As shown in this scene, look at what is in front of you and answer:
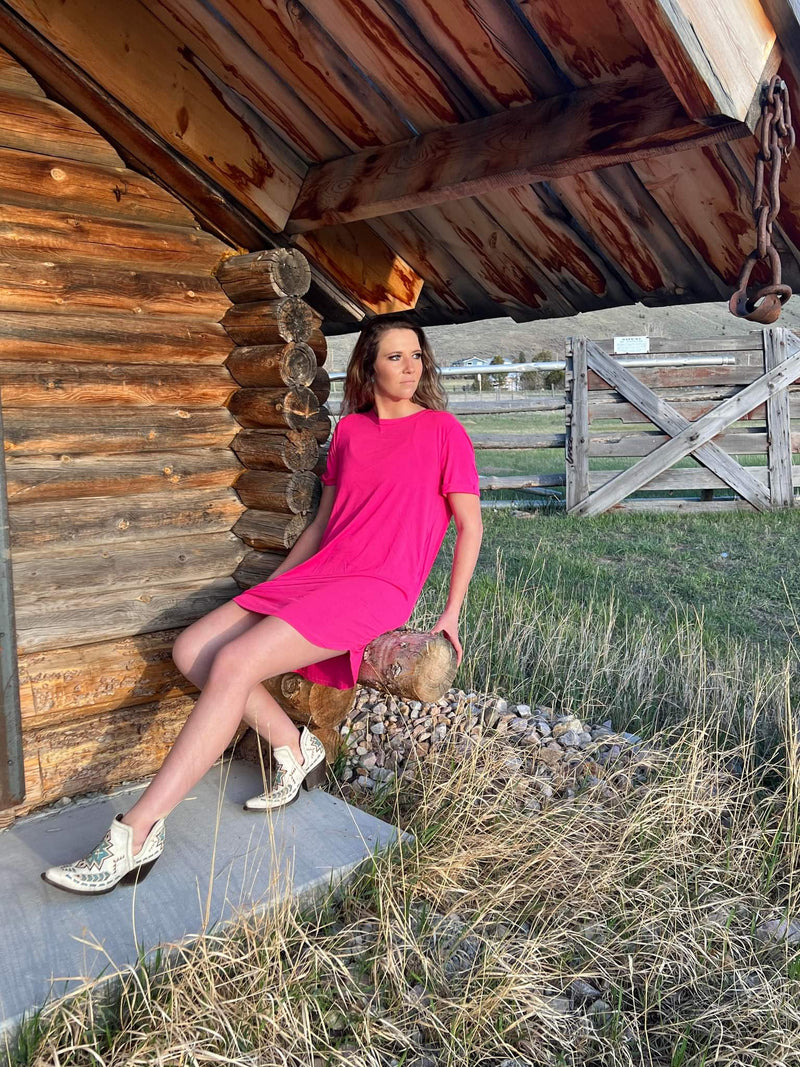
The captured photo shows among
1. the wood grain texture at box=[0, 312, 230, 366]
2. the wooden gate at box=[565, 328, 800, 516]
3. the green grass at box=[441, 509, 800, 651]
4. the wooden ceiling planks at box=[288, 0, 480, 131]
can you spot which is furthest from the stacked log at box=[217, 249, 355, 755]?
the wooden gate at box=[565, 328, 800, 516]

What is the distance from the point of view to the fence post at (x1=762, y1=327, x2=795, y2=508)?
35.0ft

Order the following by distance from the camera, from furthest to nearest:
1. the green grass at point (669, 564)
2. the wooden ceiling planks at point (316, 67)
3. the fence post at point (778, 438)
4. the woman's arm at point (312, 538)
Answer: the fence post at point (778, 438) < the green grass at point (669, 564) < the woman's arm at point (312, 538) < the wooden ceiling planks at point (316, 67)

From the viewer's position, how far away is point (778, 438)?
421 inches

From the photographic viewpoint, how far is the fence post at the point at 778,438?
1068 cm

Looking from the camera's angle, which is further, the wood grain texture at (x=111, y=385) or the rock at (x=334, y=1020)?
the wood grain texture at (x=111, y=385)

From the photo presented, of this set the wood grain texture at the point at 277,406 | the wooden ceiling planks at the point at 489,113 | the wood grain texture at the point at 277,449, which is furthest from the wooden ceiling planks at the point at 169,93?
the wood grain texture at the point at 277,449

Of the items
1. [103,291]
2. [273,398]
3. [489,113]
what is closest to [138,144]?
[103,291]

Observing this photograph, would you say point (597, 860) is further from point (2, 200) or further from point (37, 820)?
point (2, 200)

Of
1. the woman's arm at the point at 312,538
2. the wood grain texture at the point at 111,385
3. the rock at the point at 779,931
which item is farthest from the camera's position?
the woman's arm at the point at 312,538

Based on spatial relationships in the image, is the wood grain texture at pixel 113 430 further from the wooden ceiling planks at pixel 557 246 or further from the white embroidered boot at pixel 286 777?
the wooden ceiling planks at pixel 557 246

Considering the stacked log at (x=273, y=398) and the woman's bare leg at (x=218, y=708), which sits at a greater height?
the stacked log at (x=273, y=398)

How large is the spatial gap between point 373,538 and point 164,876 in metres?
1.42

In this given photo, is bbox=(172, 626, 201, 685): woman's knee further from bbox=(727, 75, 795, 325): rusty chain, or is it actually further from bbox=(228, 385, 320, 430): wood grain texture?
bbox=(727, 75, 795, 325): rusty chain

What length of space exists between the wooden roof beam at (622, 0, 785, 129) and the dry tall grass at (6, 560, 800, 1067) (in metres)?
2.34
